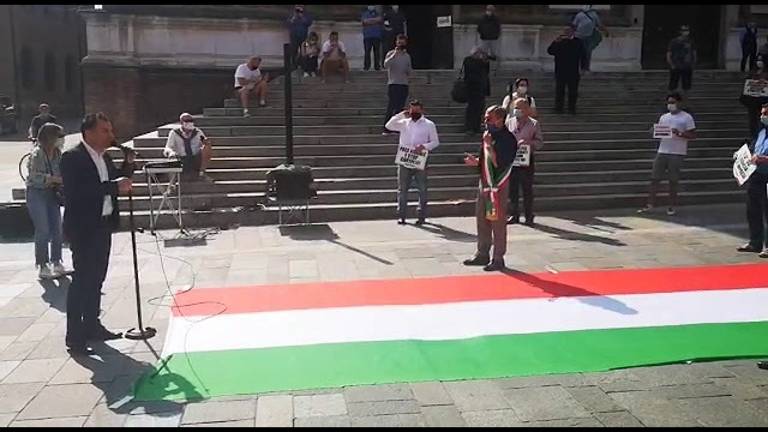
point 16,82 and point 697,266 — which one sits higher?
point 16,82

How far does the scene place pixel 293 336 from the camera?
19.1 feet

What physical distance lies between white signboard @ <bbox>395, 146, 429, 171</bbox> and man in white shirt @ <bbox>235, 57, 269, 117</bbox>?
464 cm

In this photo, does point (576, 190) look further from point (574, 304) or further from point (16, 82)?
point (16, 82)

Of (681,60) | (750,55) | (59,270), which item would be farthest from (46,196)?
(750,55)

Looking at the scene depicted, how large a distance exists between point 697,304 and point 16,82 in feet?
130

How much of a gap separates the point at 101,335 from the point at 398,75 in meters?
8.84

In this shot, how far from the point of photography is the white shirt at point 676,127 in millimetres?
11094

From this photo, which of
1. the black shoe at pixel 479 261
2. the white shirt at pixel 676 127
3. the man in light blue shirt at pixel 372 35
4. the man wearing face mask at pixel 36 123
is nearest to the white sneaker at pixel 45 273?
the man wearing face mask at pixel 36 123

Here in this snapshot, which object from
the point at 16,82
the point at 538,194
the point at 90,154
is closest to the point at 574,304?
the point at 90,154

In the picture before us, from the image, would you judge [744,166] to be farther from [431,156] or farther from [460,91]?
[460,91]

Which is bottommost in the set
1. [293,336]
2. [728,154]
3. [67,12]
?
[293,336]

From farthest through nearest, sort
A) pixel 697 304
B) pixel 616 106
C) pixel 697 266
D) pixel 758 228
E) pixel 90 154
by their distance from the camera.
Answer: pixel 616 106 → pixel 758 228 → pixel 697 266 → pixel 697 304 → pixel 90 154

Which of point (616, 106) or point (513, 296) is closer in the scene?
point (513, 296)

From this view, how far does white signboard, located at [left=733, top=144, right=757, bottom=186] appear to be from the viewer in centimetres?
870
